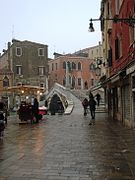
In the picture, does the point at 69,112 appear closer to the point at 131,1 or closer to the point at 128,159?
the point at 131,1

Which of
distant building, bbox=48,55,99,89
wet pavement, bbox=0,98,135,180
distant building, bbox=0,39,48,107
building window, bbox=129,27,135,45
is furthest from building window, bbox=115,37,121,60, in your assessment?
distant building, bbox=48,55,99,89

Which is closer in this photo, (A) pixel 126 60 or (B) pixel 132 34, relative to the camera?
(B) pixel 132 34

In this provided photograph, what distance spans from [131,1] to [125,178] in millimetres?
11371

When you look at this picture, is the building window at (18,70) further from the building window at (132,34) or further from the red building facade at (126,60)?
the building window at (132,34)

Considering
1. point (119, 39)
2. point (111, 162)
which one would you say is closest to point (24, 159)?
point (111, 162)

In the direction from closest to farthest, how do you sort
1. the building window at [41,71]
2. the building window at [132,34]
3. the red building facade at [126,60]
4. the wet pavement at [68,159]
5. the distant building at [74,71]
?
the wet pavement at [68,159]
the red building facade at [126,60]
the building window at [132,34]
the building window at [41,71]
the distant building at [74,71]

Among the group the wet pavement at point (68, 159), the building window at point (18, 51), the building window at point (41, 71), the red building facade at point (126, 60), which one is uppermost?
the building window at point (18, 51)

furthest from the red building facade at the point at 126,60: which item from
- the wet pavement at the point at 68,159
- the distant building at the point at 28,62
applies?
the distant building at the point at 28,62

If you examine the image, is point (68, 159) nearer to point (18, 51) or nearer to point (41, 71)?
point (18, 51)

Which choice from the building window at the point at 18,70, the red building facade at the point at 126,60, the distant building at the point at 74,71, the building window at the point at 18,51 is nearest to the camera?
the red building facade at the point at 126,60

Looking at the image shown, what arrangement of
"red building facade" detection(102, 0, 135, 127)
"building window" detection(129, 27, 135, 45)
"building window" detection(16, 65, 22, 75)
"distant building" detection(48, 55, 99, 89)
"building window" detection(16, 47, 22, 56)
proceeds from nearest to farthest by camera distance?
1. "red building facade" detection(102, 0, 135, 127)
2. "building window" detection(129, 27, 135, 45)
3. "building window" detection(16, 65, 22, 75)
4. "building window" detection(16, 47, 22, 56)
5. "distant building" detection(48, 55, 99, 89)

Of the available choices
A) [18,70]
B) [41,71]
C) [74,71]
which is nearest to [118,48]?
[18,70]

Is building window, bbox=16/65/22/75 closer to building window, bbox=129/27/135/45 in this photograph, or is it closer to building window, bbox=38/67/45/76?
building window, bbox=38/67/45/76

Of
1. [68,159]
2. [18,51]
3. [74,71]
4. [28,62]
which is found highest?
[18,51]
